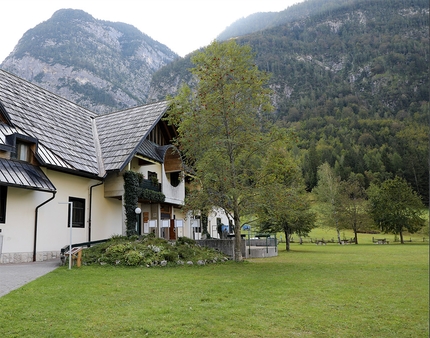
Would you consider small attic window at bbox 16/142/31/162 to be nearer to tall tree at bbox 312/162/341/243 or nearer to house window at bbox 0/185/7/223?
house window at bbox 0/185/7/223

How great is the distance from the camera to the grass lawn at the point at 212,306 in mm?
5836

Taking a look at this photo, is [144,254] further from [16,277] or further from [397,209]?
[397,209]

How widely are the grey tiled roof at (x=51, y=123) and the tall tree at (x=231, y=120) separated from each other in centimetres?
613

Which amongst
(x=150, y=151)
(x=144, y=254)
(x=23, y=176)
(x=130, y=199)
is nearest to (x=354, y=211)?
(x=150, y=151)

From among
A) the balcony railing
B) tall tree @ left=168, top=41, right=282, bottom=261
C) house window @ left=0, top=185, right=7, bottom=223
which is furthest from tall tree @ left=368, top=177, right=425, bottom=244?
house window @ left=0, top=185, right=7, bottom=223

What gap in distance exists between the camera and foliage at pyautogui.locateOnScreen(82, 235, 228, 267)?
1425 centimetres

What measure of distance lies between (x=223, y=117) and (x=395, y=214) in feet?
129

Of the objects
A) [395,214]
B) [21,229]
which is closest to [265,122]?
[21,229]

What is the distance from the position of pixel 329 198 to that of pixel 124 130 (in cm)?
3788

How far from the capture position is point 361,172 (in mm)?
86375

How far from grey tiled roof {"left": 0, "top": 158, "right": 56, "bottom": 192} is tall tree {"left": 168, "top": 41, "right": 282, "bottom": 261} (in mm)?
6647

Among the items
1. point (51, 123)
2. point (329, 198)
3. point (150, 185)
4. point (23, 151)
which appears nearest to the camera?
point (23, 151)

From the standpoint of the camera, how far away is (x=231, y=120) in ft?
57.3

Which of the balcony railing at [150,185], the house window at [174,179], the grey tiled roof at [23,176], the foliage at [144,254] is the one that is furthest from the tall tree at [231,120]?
the house window at [174,179]
